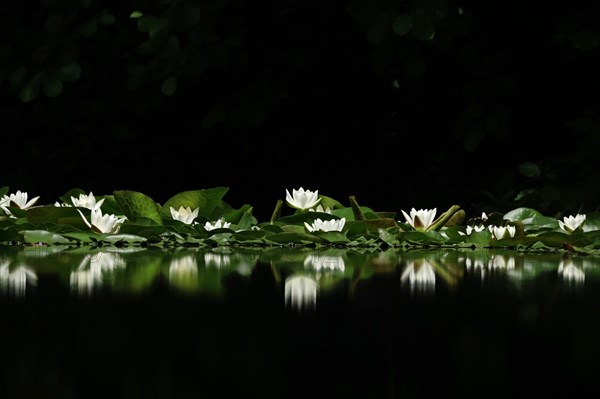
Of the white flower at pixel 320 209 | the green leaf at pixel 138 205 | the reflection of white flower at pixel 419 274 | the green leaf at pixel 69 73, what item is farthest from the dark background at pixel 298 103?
the reflection of white flower at pixel 419 274

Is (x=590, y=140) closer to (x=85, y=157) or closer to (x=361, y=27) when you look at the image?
(x=361, y=27)

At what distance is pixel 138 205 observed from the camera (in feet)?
5.09

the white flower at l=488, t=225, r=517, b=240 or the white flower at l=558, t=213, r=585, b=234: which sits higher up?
the white flower at l=558, t=213, r=585, b=234

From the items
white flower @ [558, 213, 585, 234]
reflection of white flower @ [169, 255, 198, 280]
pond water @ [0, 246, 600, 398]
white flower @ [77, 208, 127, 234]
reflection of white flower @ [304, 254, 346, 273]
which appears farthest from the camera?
white flower @ [558, 213, 585, 234]

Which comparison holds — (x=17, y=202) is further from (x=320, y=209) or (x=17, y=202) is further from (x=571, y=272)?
(x=571, y=272)

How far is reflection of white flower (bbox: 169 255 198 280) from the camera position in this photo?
99cm

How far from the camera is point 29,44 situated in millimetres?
3189

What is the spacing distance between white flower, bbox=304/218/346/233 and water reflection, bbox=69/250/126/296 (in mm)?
340

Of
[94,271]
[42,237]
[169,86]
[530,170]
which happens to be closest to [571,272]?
[94,271]

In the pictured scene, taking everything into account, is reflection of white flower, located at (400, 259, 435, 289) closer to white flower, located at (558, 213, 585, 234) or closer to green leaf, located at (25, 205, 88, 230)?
white flower, located at (558, 213, 585, 234)

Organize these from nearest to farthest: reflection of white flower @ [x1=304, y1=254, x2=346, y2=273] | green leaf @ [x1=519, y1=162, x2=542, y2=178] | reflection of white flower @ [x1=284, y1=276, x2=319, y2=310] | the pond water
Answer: the pond water
reflection of white flower @ [x1=284, y1=276, x2=319, y2=310]
reflection of white flower @ [x1=304, y1=254, x2=346, y2=273]
green leaf @ [x1=519, y1=162, x2=542, y2=178]

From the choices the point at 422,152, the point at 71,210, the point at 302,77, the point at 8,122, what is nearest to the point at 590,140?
the point at 422,152

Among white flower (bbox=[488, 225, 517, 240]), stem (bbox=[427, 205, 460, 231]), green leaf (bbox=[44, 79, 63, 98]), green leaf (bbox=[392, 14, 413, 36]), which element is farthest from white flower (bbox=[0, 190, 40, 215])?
green leaf (bbox=[44, 79, 63, 98])

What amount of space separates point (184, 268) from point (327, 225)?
1.45 ft
